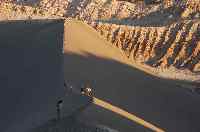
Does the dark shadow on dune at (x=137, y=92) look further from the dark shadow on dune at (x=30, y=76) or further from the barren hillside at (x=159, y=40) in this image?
the barren hillside at (x=159, y=40)

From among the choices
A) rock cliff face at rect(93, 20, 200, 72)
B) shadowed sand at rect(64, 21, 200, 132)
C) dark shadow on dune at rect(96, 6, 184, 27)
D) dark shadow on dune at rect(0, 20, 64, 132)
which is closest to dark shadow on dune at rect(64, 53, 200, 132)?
shadowed sand at rect(64, 21, 200, 132)

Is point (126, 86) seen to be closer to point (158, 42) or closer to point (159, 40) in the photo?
point (158, 42)

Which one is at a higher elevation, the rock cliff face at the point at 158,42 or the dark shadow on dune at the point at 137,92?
the dark shadow on dune at the point at 137,92

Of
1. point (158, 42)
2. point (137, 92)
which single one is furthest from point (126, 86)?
point (158, 42)

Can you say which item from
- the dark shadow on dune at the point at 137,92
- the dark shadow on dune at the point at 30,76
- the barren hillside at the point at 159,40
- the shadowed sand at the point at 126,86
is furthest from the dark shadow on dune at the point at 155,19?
the dark shadow on dune at the point at 30,76

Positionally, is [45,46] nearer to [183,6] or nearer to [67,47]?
[67,47]
